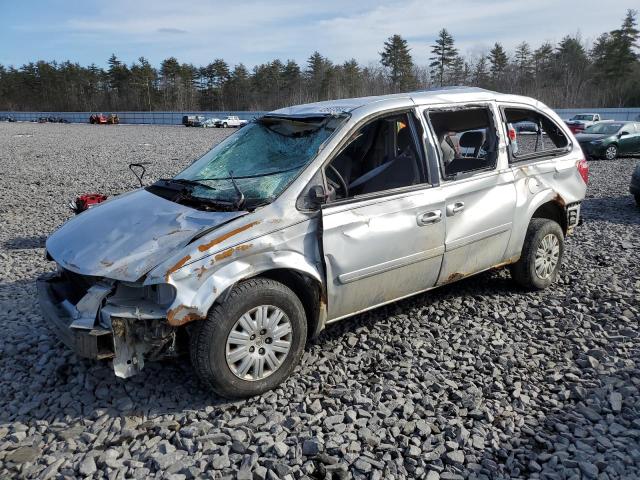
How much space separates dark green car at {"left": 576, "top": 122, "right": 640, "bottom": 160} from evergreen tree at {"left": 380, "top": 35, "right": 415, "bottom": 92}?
54.3m

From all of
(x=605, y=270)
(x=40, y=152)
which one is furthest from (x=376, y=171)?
(x=40, y=152)

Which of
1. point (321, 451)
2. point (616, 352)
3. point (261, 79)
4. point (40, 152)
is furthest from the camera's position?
point (261, 79)

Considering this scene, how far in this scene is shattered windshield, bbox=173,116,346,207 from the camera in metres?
3.79

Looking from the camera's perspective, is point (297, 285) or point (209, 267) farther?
point (297, 285)

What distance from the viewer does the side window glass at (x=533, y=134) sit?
16.3 ft

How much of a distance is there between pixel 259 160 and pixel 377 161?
1.03m

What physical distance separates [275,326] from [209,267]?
2.10 ft

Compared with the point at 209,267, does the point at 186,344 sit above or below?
below

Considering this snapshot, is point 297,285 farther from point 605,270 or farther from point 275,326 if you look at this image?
point 605,270

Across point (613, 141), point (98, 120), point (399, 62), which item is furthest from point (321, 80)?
point (613, 141)

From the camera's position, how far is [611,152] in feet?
63.5

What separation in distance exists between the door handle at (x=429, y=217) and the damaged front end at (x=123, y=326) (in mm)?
1999

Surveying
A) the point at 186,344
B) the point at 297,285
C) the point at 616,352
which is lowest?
the point at 616,352

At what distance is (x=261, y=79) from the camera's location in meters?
82.8
